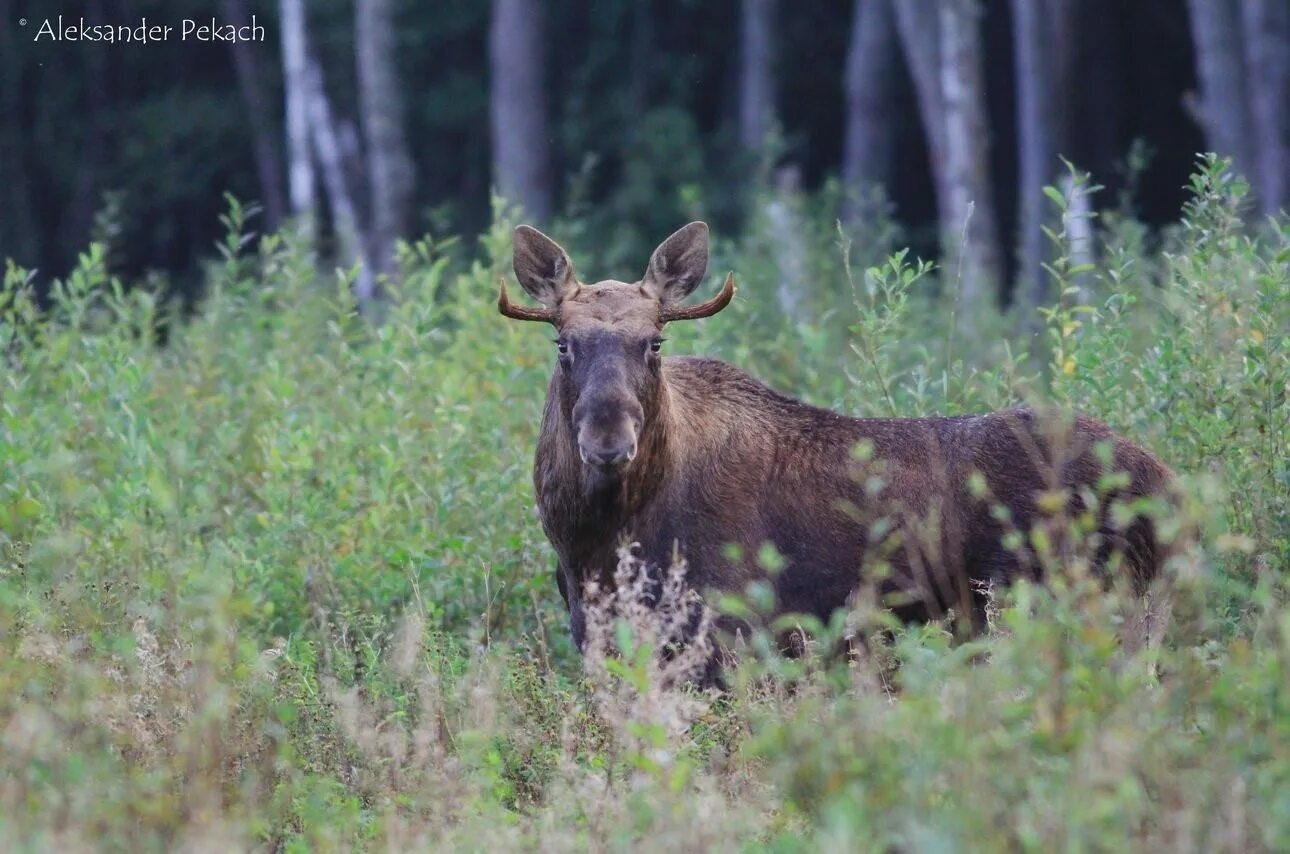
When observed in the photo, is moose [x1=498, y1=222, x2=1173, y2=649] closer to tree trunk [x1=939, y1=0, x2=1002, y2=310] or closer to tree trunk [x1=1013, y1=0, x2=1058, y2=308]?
tree trunk [x1=939, y1=0, x2=1002, y2=310]

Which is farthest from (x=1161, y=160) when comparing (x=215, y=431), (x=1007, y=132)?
(x=215, y=431)

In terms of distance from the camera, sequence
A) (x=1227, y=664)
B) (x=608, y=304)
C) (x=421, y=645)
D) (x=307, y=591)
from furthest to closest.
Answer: (x=307, y=591) → (x=608, y=304) → (x=421, y=645) → (x=1227, y=664)

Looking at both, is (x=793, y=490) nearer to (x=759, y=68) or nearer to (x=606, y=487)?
(x=606, y=487)

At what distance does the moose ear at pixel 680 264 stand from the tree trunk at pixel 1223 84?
12.2 meters

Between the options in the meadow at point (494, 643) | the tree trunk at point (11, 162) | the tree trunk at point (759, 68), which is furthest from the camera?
the tree trunk at point (11, 162)

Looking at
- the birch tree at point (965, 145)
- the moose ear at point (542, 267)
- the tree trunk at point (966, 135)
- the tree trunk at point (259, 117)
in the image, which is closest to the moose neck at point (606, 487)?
the moose ear at point (542, 267)

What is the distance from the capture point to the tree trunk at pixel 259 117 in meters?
33.3

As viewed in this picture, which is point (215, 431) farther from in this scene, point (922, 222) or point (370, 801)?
point (922, 222)

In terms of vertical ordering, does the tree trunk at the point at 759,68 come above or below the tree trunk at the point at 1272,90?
above

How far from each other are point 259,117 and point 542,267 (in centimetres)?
2707

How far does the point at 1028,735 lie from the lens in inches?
190

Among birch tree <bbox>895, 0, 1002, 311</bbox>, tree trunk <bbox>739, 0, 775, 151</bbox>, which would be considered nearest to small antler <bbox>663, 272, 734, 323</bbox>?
birch tree <bbox>895, 0, 1002, 311</bbox>

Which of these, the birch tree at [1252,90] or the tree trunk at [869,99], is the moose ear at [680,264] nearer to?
the birch tree at [1252,90]

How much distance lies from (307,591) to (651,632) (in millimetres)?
3439
